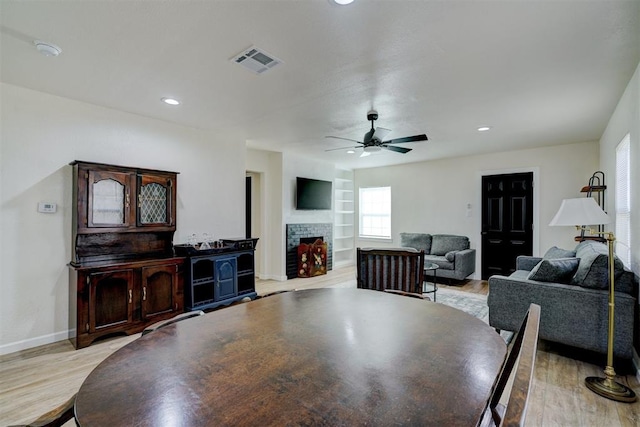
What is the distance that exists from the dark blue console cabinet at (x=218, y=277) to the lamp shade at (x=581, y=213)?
3.59 meters

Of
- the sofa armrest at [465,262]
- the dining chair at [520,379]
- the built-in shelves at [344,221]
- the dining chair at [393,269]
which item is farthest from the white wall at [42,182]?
the sofa armrest at [465,262]

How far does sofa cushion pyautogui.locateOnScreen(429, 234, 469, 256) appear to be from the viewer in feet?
19.9

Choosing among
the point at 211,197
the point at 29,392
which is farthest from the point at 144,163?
the point at 29,392

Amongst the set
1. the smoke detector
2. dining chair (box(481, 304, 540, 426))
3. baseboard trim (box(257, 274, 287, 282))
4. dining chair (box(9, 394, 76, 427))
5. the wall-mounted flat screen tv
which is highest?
the smoke detector

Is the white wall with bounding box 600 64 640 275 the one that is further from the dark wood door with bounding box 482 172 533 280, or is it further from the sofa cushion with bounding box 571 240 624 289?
the dark wood door with bounding box 482 172 533 280

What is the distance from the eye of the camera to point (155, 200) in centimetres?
371

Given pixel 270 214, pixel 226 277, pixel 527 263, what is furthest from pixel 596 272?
pixel 270 214

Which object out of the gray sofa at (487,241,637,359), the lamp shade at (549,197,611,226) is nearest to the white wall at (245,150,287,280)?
the gray sofa at (487,241,637,359)

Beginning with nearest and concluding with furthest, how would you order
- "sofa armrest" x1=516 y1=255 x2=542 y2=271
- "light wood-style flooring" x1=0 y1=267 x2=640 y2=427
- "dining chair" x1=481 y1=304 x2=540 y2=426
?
1. "dining chair" x1=481 y1=304 x2=540 y2=426
2. "light wood-style flooring" x1=0 y1=267 x2=640 y2=427
3. "sofa armrest" x1=516 y1=255 x2=542 y2=271

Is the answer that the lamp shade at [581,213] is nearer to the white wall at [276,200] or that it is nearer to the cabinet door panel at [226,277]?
the cabinet door panel at [226,277]

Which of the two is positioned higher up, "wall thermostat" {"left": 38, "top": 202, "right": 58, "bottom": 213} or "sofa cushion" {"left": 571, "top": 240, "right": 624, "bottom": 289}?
"wall thermostat" {"left": 38, "top": 202, "right": 58, "bottom": 213}

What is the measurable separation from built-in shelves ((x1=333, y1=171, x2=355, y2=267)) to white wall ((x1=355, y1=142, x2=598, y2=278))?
0.25m

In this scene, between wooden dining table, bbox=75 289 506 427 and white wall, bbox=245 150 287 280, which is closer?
wooden dining table, bbox=75 289 506 427

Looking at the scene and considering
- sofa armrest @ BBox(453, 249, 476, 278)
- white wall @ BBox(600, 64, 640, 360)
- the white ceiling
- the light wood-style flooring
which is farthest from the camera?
sofa armrest @ BBox(453, 249, 476, 278)
